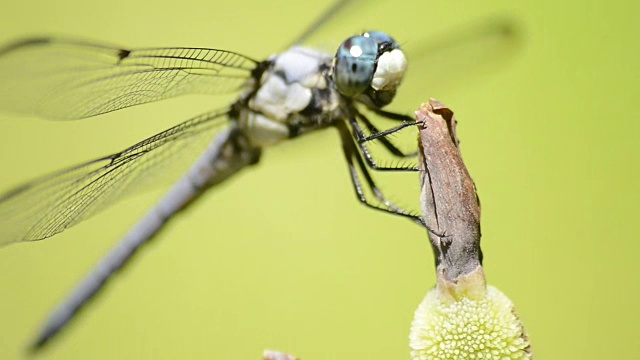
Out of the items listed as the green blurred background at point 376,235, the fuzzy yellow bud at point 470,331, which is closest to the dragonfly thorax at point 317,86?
the green blurred background at point 376,235

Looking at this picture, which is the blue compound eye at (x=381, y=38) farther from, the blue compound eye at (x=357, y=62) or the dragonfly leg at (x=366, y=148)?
the dragonfly leg at (x=366, y=148)

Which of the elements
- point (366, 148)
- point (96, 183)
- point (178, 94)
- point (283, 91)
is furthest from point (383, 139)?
point (96, 183)

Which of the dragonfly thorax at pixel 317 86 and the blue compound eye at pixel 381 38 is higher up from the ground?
the blue compound eye at pixel 381 38

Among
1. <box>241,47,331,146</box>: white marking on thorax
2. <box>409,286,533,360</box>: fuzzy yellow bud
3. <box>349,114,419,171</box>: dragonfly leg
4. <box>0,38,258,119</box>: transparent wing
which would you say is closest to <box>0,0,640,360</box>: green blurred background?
<box>241,47,331,146</box>: white marking on thorax

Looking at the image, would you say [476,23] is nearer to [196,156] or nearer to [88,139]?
[196,156]

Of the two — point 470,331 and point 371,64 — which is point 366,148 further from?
point 470,331

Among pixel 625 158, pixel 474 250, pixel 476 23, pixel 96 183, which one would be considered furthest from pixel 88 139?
pixel 474 250
